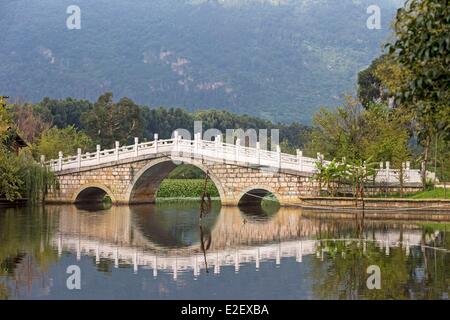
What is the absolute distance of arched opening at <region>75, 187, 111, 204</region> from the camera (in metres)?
37.5

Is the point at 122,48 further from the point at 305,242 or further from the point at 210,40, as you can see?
the point at 305,242

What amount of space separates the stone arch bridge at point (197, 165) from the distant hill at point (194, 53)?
108m

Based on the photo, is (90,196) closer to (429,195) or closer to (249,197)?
(249,197)

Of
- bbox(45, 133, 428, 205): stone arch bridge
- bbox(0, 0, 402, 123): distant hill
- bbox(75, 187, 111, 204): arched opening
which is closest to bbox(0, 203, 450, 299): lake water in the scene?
bbox(45, 133, 428, 205): stone arch bridge

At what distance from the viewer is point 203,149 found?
1331 inches

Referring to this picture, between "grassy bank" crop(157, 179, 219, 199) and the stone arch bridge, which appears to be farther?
"grassy bank" crop(157, 179, 219, 199)

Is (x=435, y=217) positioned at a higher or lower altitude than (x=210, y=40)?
lower

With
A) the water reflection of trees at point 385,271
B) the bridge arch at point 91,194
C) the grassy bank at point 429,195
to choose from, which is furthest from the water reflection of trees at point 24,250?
the grassy bank at point 429,195

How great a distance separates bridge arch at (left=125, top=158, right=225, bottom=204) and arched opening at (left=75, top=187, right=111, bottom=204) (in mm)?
2172

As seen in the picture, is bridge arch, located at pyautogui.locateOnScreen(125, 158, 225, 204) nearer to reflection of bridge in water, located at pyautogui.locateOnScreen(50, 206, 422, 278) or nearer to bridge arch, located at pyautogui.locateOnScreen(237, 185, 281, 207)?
bridge arch, located at pyautogui.locateOnScreen(237, 185, 281, 207)

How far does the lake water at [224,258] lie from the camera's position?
11.5 meters

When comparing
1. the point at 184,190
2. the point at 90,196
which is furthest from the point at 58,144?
Answer: the point at 184,190
